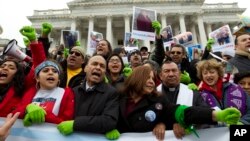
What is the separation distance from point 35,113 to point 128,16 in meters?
49.9

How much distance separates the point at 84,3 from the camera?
54.3 metres

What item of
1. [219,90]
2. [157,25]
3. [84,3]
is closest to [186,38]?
[157,25]

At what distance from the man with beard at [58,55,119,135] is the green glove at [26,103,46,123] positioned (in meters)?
0.27

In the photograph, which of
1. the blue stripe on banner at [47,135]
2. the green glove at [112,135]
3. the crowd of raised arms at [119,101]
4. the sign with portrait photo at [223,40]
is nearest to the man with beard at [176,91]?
the crowd of raised arms at [119,101]

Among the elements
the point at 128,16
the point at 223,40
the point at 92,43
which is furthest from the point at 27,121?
the point at 128,16

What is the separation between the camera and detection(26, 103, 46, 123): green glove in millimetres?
3734

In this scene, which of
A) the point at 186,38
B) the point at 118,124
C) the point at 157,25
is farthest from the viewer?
the point at 186,38

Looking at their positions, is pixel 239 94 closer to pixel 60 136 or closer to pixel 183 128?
pixel 183 128

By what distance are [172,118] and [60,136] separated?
1.52 m

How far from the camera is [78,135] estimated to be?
155 inches

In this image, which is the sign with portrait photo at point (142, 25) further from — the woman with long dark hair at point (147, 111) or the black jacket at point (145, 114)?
the black jacket at point (145, 114)

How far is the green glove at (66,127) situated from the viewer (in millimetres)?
3842

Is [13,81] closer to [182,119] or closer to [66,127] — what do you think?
[66,127]

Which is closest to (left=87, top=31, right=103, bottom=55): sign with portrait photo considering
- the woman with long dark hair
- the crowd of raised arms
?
the crowd of raised arms
